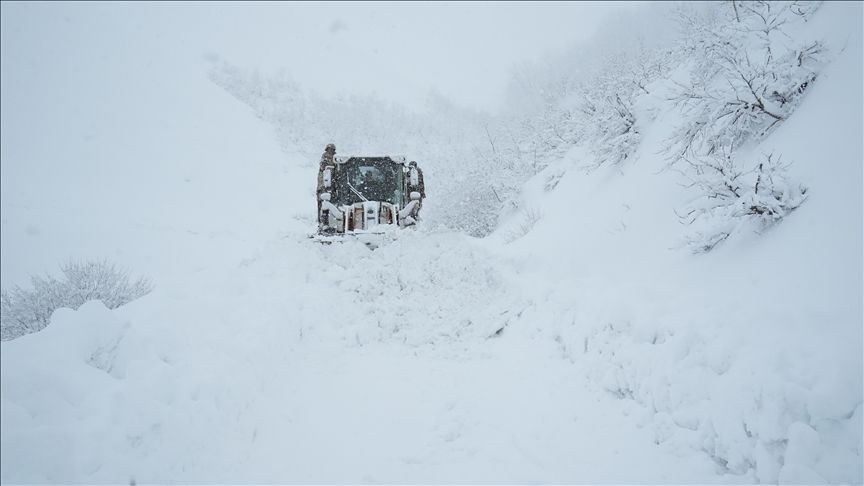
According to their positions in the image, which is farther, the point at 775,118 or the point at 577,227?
the point at 577,227

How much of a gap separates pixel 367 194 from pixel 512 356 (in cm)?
759

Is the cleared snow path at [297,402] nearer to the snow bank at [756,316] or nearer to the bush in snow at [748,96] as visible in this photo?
the snow bank at [756,316]

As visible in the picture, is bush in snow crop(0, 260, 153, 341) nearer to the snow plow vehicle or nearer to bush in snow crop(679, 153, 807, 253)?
the snow plow vehicle

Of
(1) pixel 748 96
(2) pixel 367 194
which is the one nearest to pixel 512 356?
(1) pixel 748 96

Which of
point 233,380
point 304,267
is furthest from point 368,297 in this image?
point 233,380

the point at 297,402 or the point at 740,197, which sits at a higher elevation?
the point at 740,197

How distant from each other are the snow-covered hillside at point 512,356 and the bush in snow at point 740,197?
0.16 m

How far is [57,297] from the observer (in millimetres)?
7621

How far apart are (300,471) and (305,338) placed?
7.81ft

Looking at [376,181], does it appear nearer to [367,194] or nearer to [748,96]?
[367,194]

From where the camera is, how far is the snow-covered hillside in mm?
2326

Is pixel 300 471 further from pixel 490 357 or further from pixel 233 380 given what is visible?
pixel 490 357

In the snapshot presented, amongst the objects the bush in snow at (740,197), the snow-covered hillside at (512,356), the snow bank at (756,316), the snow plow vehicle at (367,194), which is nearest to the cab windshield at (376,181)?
the snow plow vehicle at (367,194)

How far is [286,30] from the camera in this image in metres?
48.8
